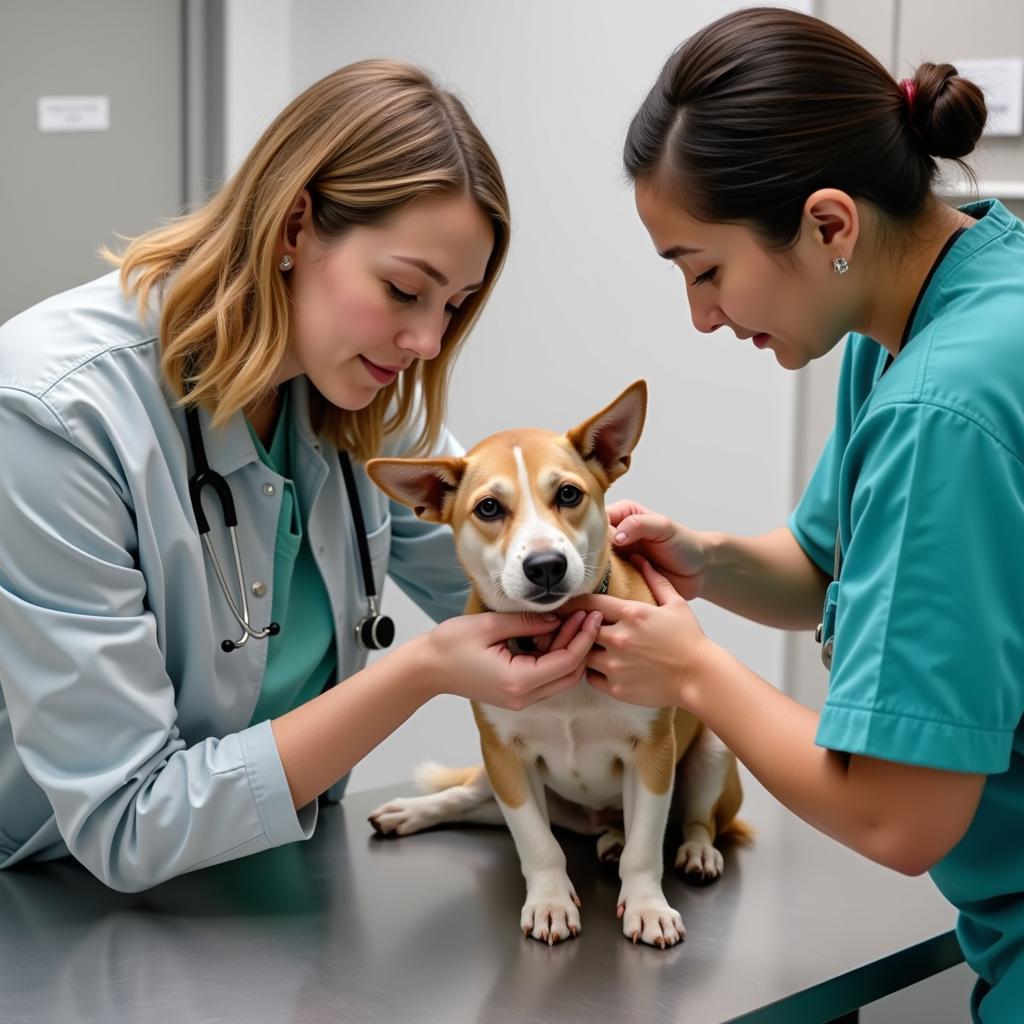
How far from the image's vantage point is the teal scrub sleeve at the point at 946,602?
0.91 m

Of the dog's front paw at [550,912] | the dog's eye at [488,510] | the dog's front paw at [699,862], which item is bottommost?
the dog's front paw at [699,862]

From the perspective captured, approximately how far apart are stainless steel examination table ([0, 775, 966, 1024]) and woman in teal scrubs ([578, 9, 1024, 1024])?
0.54 feet

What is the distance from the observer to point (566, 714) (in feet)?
4.21

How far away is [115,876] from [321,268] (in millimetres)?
664

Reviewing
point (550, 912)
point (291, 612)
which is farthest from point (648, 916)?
point (291, 612)

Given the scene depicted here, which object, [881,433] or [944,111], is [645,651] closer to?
[881,433]

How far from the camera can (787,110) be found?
3.49 ft

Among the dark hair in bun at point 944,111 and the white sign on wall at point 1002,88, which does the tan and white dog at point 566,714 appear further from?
the white sign on wall at point 1002,88

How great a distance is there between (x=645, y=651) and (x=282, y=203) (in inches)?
23.8

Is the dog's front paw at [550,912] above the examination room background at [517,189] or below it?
below

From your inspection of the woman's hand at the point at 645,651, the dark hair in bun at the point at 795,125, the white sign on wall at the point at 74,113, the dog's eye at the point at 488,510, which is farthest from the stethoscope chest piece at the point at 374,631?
the white sign on wall at the point at 74,113

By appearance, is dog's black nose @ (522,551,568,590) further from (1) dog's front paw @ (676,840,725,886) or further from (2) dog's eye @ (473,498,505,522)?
(1) dog's front paw @ (676,840,725,886)

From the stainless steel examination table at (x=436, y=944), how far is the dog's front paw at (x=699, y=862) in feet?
0.06

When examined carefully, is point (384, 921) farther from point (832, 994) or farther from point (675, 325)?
point (675, 325)
